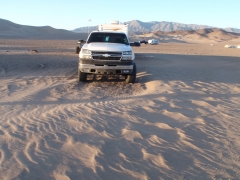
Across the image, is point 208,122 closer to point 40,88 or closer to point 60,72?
point 40,88

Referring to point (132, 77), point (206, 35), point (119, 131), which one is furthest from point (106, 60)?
point (206, 35)

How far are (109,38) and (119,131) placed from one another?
265 inches

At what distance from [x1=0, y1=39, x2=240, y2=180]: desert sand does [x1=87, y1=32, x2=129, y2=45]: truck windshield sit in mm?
2178

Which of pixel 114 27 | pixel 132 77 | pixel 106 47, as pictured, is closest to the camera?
pixel 106 47

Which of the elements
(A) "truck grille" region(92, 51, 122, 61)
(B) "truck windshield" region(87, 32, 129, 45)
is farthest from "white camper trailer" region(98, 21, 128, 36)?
(A) "truck grille" region(92, 51, 122, 61)

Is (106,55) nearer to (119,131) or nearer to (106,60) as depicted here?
(106,60)

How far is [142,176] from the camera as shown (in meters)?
3.99

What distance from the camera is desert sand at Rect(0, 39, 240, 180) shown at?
164 inches

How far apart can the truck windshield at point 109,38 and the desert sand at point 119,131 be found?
2.18m

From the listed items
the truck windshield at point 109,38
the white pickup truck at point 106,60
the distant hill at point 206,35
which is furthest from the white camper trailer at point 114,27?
the distant hill at point 206,35

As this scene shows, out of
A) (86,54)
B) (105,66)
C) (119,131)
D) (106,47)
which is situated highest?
(106,47)

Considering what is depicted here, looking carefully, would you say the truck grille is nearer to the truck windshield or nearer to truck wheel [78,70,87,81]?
truck wheel [78,70,87,81]

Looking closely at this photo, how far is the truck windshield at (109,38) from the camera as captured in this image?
11.7m

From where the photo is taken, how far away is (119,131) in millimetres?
5586
